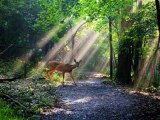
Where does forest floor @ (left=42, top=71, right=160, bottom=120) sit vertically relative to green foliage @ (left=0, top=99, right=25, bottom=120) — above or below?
below

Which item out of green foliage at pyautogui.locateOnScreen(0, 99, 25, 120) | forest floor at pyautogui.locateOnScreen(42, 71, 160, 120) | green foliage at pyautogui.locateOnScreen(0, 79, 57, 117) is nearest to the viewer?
green foliage at pyautogui.locateOnScreen(0, 99, 25, 120)

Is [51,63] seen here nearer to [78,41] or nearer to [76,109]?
[76,109]

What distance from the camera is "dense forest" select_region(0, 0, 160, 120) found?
12238 mm

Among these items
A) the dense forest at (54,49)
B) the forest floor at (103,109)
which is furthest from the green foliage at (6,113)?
the forest floor at (103,109)

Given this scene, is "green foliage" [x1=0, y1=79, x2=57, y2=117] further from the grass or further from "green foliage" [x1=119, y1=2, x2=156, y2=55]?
"green foliage" [x1=119, y1=2, x2=156, y2=55]

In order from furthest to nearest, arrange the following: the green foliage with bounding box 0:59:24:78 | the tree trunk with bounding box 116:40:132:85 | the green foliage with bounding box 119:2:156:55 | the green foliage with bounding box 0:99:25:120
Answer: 1. the tree trunk with bounding box 116:40:132:85
2. the green foliage with bounding box 0:59:24:78
3. the green foliage with bounding box 119:2:156:55
4. the green foliage with bounding box 0:99:25:120

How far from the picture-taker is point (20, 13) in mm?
28391

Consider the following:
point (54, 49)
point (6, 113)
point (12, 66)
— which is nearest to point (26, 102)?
point (6, 113)

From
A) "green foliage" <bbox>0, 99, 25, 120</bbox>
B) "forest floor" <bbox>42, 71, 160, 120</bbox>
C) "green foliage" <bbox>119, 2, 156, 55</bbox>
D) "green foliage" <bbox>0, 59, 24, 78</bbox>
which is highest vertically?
"green foliage" <bbox>119, 2, 156, 55</bbox>

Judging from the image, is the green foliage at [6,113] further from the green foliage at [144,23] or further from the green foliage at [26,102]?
the green foliage at [144,23]

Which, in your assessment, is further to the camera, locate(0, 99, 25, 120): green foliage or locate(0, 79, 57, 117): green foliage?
locate(0, 79, 57, 117): green foliage

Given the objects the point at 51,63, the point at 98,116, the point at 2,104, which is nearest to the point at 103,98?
the point at 98,116

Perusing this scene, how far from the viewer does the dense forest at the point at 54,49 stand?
40.1 ft

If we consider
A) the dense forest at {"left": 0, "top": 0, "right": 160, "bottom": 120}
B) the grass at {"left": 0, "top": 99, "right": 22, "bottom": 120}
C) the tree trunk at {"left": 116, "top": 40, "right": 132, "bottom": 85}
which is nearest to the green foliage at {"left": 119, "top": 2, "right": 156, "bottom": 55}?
the dense forest at {"left": 0, "top": 0, "right": 160, "bottom": 120}
